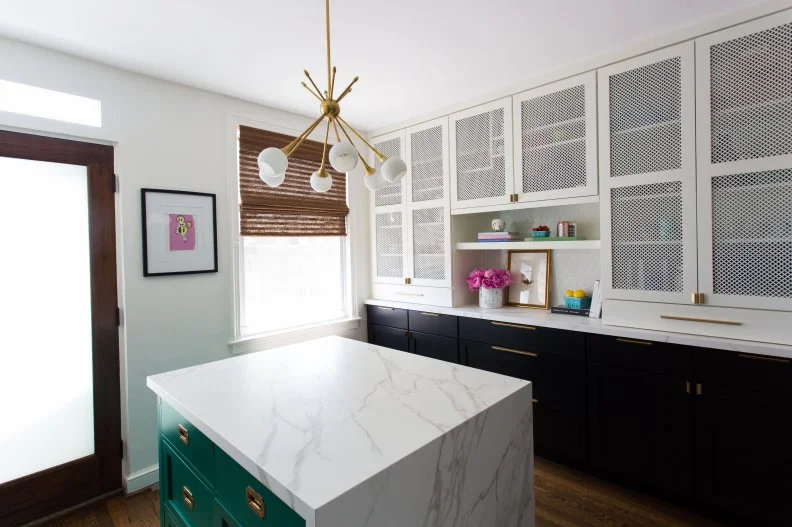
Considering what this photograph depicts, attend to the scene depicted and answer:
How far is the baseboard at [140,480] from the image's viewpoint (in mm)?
2491

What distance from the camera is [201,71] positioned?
2.58 metres

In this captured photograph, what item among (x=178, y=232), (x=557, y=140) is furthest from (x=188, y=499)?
(x=557, y=140)

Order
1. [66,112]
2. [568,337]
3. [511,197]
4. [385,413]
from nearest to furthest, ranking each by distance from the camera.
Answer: [385,413], [66,112], [568,337], [511,197]

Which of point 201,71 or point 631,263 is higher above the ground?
point 201,71

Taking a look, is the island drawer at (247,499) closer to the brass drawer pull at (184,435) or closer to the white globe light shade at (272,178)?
the brass drawer pull at (184,435)

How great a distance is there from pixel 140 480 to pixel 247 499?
191 cm

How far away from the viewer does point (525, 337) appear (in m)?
2.74

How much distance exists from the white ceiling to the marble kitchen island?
165 centimetres

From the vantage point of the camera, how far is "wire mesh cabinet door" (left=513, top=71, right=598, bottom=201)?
254cm

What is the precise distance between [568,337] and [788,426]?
1016mm

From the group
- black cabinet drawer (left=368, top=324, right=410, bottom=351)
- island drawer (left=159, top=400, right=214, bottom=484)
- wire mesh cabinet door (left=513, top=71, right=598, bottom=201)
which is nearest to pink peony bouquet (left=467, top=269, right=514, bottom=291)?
wire mesh cabinet door (left=513, top=71, right=598, bottom=201)

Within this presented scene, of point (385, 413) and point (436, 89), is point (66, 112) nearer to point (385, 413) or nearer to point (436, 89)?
point (436, 89)

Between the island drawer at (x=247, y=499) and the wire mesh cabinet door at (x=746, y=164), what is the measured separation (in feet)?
7.25

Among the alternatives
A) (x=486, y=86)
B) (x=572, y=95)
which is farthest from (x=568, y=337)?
(x=486, y=86)
